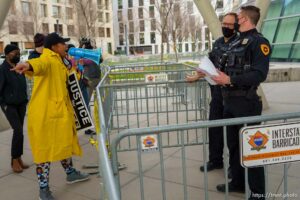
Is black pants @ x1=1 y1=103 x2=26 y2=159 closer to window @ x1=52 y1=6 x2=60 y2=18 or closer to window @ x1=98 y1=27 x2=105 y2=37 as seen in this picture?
window @ x1=52 y1=6 x2=60 y2=18

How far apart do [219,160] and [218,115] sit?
2.21ft

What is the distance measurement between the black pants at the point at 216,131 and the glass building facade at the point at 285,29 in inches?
516

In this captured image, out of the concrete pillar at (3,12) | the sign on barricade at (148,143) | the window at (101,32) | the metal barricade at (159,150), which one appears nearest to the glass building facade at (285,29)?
the metal barricade at (159,150)

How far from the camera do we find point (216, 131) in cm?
456

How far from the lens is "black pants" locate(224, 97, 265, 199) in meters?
3.28

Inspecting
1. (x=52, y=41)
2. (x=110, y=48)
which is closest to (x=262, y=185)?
(x=52, y=41)

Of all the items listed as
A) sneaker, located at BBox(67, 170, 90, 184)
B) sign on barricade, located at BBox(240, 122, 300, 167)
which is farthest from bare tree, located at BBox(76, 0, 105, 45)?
sign on barricade, located at BBox(240, 122, 300, 167)

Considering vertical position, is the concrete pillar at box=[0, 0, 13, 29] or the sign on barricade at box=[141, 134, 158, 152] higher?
the concrete pillar at box=[0, 0, 13, 29]

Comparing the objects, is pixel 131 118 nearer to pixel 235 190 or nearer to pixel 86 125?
pixel 86 125

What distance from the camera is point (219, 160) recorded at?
15.3 ft

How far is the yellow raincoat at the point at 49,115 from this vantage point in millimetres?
3818

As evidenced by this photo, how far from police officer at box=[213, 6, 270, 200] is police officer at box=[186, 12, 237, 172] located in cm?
30

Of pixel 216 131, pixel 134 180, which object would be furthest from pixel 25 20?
pixel 216 131

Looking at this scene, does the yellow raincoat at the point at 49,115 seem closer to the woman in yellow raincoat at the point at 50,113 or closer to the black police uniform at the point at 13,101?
the woman in yellow raincoat at the point at 50,113
